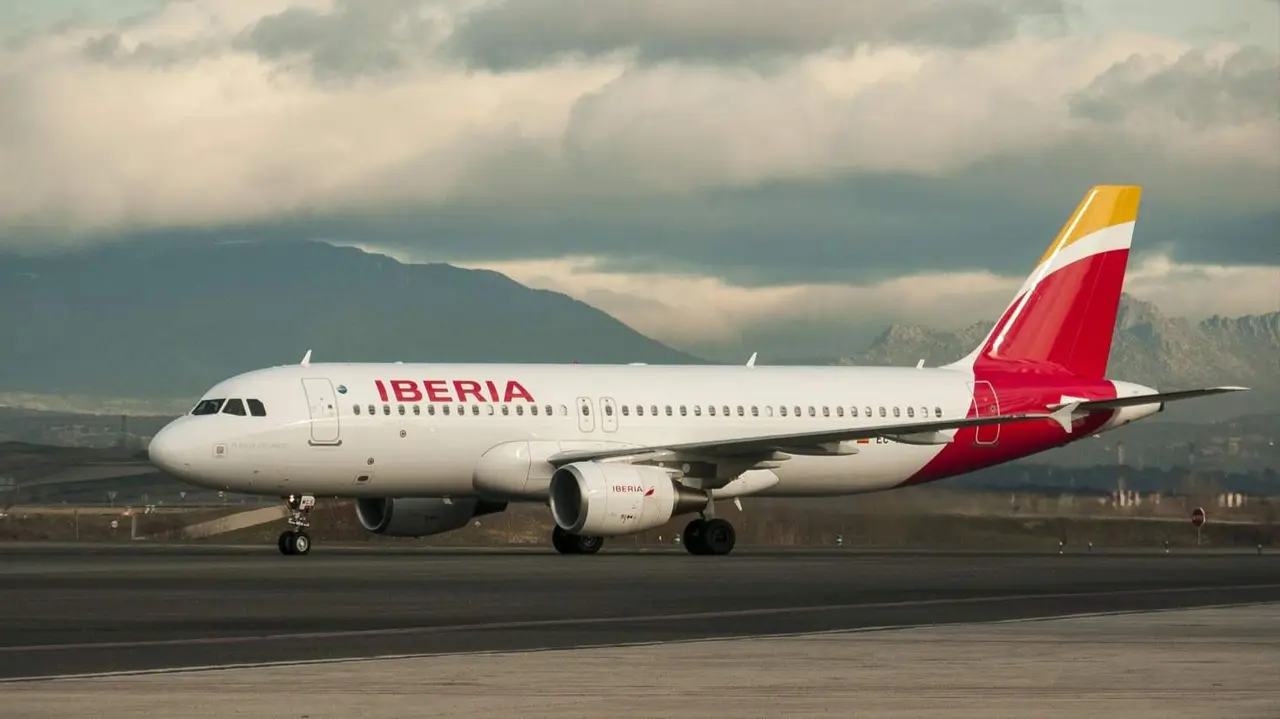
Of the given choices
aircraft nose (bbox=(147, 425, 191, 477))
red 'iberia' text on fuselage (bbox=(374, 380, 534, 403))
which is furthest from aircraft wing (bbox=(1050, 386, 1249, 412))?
aircraft nose (bbox=(147, 425, 191, 477))

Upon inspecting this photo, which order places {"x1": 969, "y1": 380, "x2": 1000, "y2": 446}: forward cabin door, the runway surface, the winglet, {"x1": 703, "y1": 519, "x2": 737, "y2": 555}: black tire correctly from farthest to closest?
{"x1": 969, "y1": 380, "x2": 1000, "y2": 446}: forward cabin door
the winglet
{"x1": 703, "y1": 519, "x2": 737, "y2": 555}: black tire
the runway surface

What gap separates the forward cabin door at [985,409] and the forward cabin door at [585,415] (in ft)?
32.6

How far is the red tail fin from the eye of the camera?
54.8 metres

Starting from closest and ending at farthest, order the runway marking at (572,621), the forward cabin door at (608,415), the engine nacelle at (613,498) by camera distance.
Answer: the runway marking at (572,621) → the engine nacelle at (613,498) → the forward cabin door at (608,415)

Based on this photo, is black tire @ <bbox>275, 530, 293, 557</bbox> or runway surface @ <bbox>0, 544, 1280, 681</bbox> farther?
black tire @ <bbox>275, 530, 293, 557</bbox>

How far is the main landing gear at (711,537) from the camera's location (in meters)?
46.1

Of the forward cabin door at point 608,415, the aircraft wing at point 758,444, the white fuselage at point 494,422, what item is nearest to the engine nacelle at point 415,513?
the white fuselage at point 494,422

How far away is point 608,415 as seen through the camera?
4759 cm

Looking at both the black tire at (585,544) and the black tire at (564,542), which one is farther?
the black tire at (564,542)

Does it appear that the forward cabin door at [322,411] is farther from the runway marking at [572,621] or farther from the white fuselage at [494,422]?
the runway marking at [572,621]

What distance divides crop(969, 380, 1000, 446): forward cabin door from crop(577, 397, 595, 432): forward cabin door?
9936 millimetres

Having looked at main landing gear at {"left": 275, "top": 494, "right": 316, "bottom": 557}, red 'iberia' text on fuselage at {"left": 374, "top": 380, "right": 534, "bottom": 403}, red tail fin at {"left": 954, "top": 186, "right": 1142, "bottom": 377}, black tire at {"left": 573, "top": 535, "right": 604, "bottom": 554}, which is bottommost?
black tire at {"left": 573, "top": 535, "right": 604, "bottom": 554}

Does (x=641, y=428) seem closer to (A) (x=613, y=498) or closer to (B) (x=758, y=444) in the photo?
(B) (x=758, y=444)

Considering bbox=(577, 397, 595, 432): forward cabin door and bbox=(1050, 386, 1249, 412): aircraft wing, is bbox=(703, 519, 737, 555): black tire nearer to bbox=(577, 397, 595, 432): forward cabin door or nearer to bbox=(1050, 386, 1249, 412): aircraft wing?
bbox=(577, 397, 595, 432): forward cabin door
